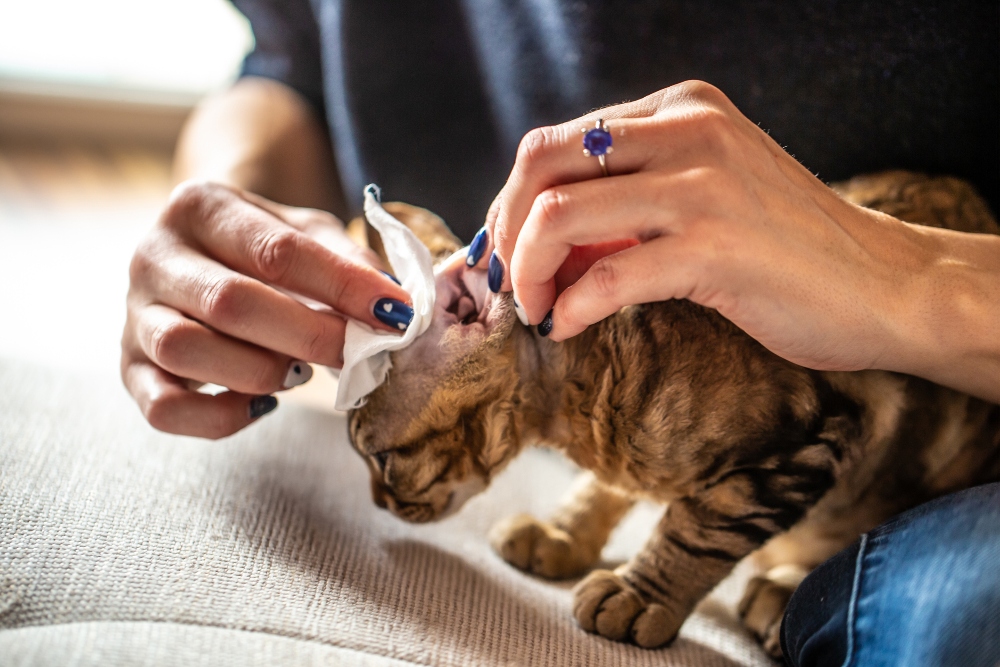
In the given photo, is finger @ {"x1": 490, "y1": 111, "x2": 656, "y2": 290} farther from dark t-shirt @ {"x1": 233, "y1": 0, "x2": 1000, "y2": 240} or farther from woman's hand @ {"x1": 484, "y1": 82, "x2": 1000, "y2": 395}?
dark t-shirt @ {"x1": 233, "y1": 0, "x2": 1000, "y2": 240}

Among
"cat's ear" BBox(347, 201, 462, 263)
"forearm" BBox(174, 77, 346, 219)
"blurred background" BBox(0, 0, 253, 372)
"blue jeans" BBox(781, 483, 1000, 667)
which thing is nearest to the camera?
"blue jeans" BBox(781, 483, 1000, 667)

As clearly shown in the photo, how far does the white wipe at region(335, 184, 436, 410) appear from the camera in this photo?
0.95 m

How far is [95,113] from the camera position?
3.36 meters

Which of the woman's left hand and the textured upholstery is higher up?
the woman's left hand

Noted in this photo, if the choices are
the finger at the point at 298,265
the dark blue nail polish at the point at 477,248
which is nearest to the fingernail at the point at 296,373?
the finger at the point at 298,265

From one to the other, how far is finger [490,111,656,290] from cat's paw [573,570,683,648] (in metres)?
0.56

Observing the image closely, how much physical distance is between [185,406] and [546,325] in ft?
1.61

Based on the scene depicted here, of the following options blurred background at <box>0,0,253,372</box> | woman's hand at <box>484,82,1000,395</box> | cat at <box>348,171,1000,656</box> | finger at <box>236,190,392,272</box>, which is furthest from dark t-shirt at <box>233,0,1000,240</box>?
blurred background at <box>0,0,253,372</box>

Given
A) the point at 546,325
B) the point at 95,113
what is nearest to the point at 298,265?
the point at 546,325

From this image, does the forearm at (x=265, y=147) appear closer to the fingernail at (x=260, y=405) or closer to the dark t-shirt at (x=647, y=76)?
the dark t-shirt at (x=647, y=76)

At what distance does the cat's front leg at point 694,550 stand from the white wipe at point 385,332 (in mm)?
418

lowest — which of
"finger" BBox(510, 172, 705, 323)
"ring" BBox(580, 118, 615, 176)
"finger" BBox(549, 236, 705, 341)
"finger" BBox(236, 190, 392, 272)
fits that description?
"finger" BBox(236, 190, 392, 272)

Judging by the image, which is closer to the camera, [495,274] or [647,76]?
[495,274]

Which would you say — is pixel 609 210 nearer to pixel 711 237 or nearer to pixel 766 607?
pixel 711 237
